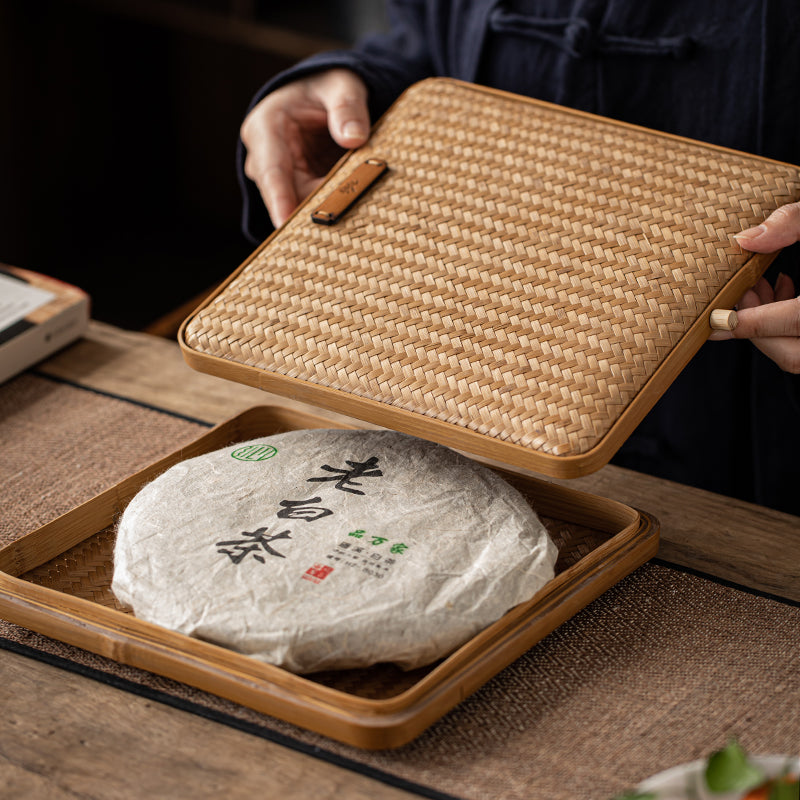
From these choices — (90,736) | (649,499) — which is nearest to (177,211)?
(649,499)

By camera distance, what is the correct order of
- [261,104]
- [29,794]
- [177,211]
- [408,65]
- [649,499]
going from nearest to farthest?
A: 1. [29,794]
2. [649,499]
3. [261,104]
4. [408,65]
5. [177,211]

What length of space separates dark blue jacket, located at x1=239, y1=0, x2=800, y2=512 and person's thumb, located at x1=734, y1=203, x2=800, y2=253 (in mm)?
297

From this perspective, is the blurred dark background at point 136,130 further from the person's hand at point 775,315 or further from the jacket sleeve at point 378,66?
the person's hand at point 775,315

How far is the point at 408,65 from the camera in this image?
1.37 meters

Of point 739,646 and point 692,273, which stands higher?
point 692,273

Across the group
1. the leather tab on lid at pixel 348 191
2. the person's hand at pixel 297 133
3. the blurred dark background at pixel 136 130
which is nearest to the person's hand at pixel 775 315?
the leather tab on lid at pixel 348 191

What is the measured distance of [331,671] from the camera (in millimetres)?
705

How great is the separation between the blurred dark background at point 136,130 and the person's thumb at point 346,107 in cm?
137

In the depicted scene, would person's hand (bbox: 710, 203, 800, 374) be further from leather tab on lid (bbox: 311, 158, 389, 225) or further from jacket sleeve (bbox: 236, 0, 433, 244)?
jacket sleeve (bbox: 236, 0, 433, 244)

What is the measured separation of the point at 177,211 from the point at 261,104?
2.11 metres

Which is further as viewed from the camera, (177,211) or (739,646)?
(177,211)

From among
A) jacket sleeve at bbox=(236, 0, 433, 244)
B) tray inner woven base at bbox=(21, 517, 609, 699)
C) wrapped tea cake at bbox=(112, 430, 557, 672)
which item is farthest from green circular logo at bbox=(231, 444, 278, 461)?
jacket sleeve at bbox=(236, 0, 433, 244)

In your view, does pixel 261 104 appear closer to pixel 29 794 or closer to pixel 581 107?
pixel 581 107

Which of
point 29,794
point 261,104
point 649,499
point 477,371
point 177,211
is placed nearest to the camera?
point 29,794
